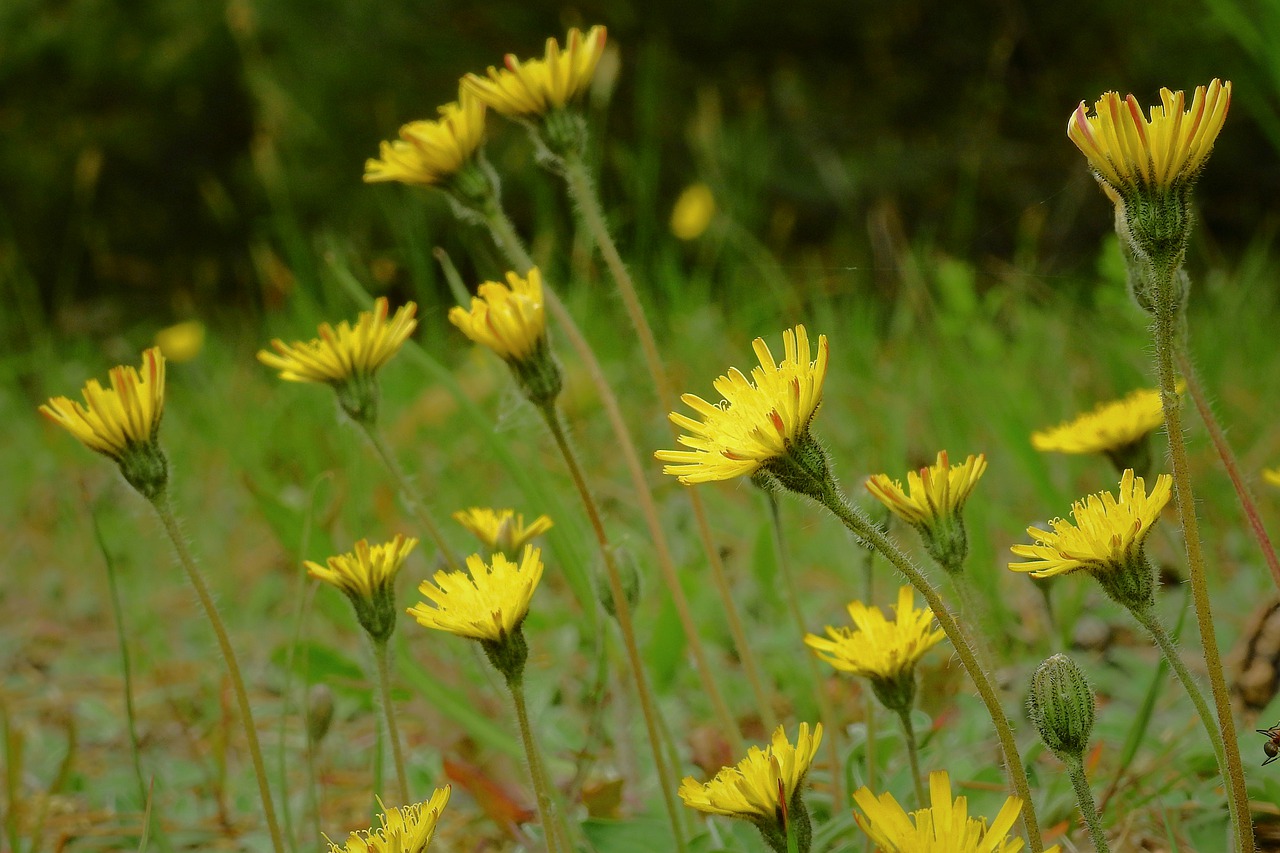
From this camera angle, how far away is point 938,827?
692 mm

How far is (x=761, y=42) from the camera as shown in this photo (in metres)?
4.66

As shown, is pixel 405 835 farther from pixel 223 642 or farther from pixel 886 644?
pixel 886 644

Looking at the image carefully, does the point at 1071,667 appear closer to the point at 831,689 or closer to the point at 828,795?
the point at 828,795

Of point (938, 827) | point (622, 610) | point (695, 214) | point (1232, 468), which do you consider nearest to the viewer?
point (938, 827)

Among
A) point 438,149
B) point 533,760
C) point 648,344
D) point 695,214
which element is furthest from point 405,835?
point 695,214

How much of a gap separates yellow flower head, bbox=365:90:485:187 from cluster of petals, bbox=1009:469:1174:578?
Answer: 75 cm

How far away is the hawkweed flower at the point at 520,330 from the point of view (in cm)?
99

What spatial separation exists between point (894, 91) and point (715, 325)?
1904mm

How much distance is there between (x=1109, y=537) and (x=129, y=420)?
0.86 meters

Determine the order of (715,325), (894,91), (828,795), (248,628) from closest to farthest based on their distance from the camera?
(828,795)
(248,628)
(715,325)
(894,91)

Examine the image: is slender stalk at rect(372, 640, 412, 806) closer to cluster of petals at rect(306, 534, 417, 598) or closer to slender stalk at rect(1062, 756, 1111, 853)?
cluster of petals at rect(306, 534, 417, 598)

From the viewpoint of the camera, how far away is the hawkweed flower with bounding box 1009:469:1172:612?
2.56ft

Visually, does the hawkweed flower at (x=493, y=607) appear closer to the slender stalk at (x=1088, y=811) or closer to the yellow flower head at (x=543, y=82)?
the slender stalk at (x=1088, y=811)

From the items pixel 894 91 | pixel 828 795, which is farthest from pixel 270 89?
pixel 828 795
